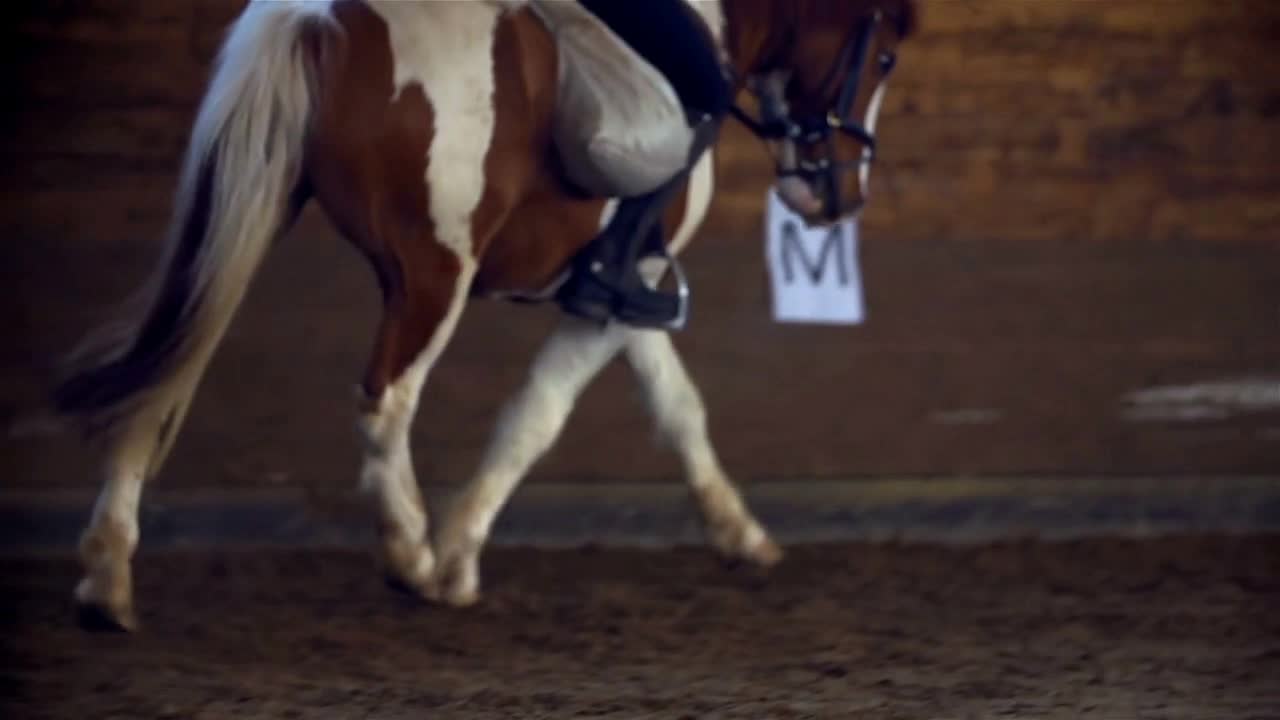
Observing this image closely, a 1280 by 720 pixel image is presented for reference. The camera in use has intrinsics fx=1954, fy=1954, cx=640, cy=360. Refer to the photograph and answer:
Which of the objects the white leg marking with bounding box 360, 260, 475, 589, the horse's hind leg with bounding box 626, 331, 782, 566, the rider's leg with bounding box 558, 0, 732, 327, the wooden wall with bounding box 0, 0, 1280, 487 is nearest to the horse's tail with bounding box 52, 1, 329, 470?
the white leg marking with bounding box 360, 260, 475, 589

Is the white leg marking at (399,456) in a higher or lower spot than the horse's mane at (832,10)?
lower

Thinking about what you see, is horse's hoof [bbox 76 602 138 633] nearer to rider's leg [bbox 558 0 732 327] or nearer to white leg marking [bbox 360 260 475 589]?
white leg marking [bbox 360 260 475 589]

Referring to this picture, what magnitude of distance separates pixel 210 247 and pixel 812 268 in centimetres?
143

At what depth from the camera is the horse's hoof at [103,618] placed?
338cm

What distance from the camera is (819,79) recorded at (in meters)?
4.09

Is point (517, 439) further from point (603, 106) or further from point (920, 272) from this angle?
point (920, 272)

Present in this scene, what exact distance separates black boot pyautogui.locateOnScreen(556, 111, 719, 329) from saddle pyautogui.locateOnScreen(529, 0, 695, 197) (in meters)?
0.12

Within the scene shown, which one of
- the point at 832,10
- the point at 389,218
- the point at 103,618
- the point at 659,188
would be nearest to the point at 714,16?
the point at 832,10

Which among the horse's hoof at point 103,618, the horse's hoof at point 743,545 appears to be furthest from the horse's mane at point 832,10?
the horse's hoof at point 103,618

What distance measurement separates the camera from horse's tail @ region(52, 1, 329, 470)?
3.38 metres

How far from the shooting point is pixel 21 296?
4.89 m

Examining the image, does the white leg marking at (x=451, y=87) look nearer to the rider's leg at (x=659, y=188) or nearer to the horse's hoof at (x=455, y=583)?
the rider's leg at (x=659, y=188)

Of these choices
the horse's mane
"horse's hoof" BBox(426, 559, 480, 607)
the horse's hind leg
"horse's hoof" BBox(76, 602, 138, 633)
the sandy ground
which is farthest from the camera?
the horse's hind leg

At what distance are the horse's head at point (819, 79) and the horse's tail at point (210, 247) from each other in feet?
3.38
